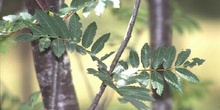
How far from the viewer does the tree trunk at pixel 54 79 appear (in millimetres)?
716

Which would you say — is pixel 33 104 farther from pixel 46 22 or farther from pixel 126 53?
pixel 126 53

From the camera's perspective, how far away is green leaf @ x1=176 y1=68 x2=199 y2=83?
0.61 meters

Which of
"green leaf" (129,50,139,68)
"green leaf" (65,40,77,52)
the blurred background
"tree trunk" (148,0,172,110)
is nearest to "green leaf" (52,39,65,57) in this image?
"green leaf" (65,40,77,52)

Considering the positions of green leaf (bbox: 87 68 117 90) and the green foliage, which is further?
the green foliage

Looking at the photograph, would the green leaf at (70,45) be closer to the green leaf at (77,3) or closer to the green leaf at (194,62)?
the green leaf at (77,3)

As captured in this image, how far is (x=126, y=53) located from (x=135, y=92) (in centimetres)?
125

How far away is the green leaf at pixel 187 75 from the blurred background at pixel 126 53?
315 millimetres

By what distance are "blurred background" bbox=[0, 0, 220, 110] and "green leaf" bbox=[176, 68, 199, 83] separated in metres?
0.31

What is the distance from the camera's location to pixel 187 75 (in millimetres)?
621

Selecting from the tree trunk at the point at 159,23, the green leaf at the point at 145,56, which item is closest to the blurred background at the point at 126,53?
the tree trunk at the point at 159,23

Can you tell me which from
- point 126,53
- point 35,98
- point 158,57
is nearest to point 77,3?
point 158,57

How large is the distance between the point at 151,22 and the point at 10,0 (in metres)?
0.92

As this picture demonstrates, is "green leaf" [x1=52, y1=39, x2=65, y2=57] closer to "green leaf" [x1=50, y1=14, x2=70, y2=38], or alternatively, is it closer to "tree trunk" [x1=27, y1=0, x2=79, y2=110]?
"green leaf" [x1=50, y1=14, x2=70, y2=38]

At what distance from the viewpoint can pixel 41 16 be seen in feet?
1.86
